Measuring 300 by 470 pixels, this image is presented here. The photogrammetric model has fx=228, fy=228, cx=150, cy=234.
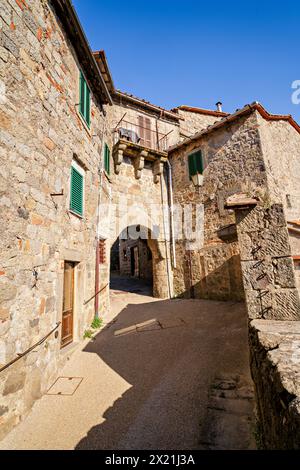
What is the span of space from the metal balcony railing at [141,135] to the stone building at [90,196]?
2.5 inches

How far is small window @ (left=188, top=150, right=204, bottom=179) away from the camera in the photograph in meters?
9.55

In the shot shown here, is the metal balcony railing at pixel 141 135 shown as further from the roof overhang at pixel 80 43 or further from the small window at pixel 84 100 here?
the small window at pixel 84 100

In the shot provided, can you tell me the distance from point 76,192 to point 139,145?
16.8 feet

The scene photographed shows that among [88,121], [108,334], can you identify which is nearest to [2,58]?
[88,121]

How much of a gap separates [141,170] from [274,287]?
8.09m

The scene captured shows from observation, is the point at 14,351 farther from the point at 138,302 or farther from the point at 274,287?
the point at 138,302

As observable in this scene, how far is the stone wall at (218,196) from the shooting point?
798 cm

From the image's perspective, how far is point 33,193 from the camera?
3535mm

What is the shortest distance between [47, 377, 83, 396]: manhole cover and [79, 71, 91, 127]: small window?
5.74 metres

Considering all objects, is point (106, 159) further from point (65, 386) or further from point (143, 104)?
point (65, 386)

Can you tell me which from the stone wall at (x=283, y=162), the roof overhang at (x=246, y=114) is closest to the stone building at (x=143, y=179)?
the roof overhang at (x=246, y=114)

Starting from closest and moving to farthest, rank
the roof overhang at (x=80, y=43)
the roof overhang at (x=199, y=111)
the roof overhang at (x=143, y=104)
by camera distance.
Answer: the roof overhang at (x=80, y=43), the roof overhang at (x=143, y=104), the roof overhang at (x=199, y=111)

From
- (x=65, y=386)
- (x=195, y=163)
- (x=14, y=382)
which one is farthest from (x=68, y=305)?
(x=195, y=163)

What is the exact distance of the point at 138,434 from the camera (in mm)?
2615
